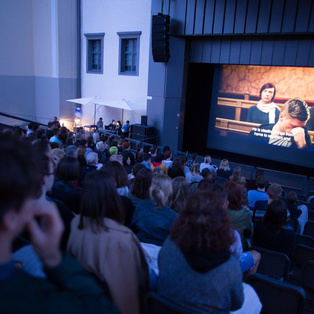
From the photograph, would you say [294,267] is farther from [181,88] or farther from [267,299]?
[181,88]

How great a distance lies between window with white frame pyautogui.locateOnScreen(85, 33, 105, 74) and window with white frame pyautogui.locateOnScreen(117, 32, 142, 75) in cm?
129

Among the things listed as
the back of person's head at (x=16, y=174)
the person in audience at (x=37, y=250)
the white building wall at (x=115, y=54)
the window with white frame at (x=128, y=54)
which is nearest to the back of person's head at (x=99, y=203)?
the person in audience at (x=37, y=250)

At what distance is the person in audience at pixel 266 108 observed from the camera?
10812 millimetres

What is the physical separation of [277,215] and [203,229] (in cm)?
176

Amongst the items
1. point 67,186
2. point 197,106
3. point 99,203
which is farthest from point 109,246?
point 197,106

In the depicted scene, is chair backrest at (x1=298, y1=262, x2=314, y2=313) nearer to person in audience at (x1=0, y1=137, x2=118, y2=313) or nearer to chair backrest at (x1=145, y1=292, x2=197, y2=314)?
chair backrest at (x1=145, y1=292, x2=197, y2=314)

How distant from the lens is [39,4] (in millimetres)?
14305

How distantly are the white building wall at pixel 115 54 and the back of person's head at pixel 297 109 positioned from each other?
596cm

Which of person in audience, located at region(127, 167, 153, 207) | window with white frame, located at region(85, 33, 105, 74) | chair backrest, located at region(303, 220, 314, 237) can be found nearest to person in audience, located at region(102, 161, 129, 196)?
person in audience, located at region(127, 167, 153, 207)

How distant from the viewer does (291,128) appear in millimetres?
10625

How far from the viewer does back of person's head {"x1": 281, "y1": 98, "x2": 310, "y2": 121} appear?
33.6 feet

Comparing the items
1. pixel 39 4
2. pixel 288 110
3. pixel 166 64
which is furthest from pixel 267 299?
pixel 39 4

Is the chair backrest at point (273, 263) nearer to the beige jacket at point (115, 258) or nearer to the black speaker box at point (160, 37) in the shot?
the beige jacket at point (115, 258)

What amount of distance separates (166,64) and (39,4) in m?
8.00
